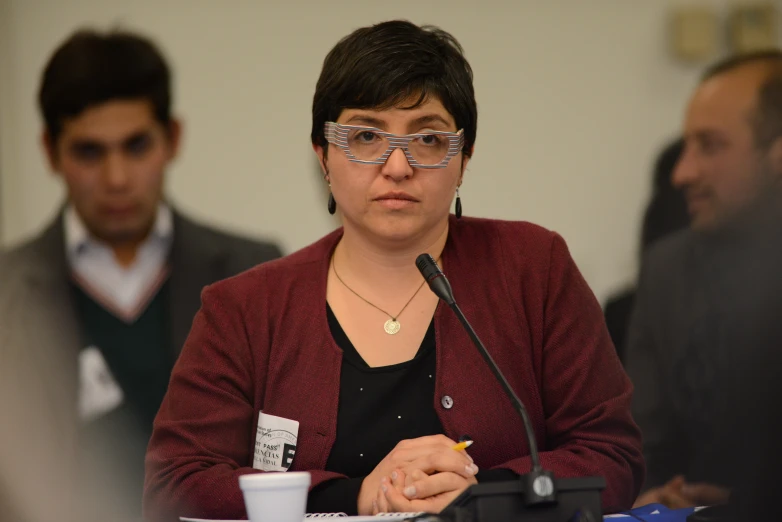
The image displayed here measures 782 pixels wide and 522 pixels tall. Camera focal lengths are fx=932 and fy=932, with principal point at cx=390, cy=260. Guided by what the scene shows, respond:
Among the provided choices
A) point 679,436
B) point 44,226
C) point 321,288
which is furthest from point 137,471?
point 679,436

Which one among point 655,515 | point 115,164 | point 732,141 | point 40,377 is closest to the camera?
point 655,515

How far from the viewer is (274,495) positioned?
1.18m

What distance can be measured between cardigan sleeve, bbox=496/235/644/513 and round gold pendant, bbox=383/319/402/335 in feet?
0.91

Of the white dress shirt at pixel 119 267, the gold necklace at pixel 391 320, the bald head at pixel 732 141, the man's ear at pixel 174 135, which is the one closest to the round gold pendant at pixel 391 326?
the gold necklace at pixel 391 320

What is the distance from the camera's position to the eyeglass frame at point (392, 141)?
5.49ft

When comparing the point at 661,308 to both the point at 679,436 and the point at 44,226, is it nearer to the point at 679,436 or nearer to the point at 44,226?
the point at 679,436

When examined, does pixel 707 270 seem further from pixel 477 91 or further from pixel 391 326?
pixel 391 326

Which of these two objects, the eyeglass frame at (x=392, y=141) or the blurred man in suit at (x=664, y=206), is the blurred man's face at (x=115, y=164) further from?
the blurred man in suit at (x=664, y=206)

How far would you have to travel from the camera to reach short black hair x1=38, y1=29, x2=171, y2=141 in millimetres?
2740

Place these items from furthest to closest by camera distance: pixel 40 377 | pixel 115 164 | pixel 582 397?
A: pixel 115 164
pixel 40 377
pixel 582 397

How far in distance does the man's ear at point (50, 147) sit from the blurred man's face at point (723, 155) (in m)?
1.92

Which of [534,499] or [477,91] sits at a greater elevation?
[477,91]

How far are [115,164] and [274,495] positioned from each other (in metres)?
1.82

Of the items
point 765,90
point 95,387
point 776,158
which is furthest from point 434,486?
point 765,90
